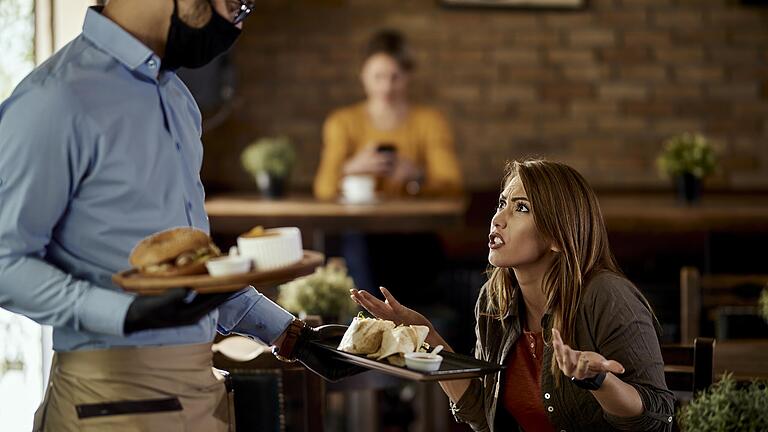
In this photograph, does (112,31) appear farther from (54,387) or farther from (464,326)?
(464,326)

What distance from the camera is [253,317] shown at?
2.03 m

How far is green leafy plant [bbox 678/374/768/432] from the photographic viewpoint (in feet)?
5.82

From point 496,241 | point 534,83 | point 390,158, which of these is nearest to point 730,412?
point 496,241

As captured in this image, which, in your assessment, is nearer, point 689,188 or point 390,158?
point 390,158

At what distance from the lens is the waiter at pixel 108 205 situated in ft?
5.38

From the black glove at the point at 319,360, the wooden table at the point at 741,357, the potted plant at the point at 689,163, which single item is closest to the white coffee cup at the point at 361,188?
the potted plant at the point at 689,163

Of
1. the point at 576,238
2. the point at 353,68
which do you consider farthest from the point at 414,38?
the point at 576,238

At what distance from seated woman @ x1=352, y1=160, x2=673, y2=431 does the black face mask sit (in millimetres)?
575

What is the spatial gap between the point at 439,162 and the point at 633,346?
3.40 m

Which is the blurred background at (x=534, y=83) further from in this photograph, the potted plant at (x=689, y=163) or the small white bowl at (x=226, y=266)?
the small white bowl at (x=226, y=266)

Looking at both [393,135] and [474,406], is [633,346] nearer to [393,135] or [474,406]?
[474,406]

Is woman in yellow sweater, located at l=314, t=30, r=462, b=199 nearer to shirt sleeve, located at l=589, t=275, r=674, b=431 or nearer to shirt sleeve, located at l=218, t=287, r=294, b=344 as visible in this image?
shirt sleeve, located at l=589, t=275, r=674, b=431

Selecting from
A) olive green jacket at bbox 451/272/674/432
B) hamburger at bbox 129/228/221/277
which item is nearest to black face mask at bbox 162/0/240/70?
hamburger at bbox 129/228/221/277

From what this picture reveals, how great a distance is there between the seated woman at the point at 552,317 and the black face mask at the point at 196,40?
1.89 feet
